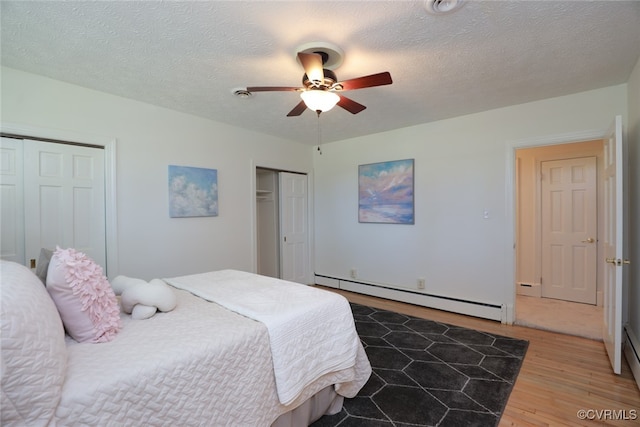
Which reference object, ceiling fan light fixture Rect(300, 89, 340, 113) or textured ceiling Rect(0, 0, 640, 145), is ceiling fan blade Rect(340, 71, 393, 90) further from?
textured ceiling Rect(0, 0, 640, 145)

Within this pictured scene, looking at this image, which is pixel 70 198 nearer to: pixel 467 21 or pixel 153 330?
pixel 153 330

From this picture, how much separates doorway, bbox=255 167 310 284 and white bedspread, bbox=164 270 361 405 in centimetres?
258

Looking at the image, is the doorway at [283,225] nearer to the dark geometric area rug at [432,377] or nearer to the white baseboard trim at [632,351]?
the dark geometric area rug at [432,377]

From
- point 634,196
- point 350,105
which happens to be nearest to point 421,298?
point 634,196

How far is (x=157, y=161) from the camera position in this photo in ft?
10.8

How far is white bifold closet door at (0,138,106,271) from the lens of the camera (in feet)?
8.09

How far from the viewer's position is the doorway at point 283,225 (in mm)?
4824

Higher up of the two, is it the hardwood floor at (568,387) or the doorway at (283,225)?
the doorway at (283,225)

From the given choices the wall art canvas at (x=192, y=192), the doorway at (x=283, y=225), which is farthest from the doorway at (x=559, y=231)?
the wall art canvas at (x=192, y=192)

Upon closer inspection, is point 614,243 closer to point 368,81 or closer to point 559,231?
point 559,231

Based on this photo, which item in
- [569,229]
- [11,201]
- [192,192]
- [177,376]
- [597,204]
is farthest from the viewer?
[569,229]

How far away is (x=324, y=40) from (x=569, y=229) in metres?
4.33

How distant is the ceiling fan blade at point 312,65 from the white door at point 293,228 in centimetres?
282

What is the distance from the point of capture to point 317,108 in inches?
85.5
